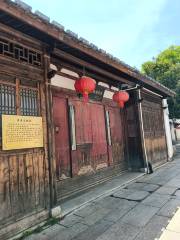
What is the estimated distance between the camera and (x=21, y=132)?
4.18 meters

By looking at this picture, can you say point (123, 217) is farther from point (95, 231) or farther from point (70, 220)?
point (70, 220)

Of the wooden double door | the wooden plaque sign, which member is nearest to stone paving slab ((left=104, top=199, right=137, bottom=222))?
the wooden double door

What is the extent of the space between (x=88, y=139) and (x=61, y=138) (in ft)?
4.09

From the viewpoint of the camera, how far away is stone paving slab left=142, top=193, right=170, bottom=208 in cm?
526

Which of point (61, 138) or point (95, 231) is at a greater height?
point (61, 138)

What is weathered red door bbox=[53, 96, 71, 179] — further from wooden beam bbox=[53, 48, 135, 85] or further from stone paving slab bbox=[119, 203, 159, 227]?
stone paving slab bbox=[119, 203, 159, 227]

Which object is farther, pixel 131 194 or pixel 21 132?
pixel 131 194

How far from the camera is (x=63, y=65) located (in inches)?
239

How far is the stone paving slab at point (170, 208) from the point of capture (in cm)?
457

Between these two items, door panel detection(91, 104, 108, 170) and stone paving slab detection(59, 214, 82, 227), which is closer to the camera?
stone paving slab detection(59, 214, 82, 227)


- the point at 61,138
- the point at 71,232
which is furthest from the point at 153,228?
the point at 61,138

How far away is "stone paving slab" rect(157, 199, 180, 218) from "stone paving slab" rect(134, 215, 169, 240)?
0.21 metres

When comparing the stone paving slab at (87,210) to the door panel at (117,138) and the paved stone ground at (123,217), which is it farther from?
the door panel at (117,138)

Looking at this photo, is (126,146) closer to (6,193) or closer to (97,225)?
(97,225)
